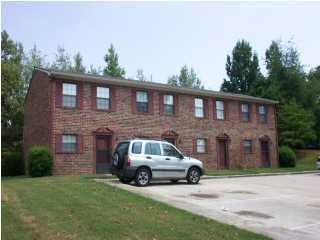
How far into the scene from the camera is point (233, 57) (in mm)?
66562

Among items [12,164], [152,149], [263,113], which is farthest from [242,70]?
[152,149]

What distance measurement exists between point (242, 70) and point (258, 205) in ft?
170

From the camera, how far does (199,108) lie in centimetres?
3167

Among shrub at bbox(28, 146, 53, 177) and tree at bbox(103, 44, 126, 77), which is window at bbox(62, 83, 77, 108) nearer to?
shrub at bbox(28, 146, 53, 177)

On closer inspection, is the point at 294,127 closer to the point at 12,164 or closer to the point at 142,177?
the point at 12,164

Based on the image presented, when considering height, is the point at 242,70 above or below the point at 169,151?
above

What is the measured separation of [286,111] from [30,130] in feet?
91.2

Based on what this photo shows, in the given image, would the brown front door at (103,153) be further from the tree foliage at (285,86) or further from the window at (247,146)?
the tree foliage at (285,86)

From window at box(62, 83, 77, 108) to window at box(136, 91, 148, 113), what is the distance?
4371mm

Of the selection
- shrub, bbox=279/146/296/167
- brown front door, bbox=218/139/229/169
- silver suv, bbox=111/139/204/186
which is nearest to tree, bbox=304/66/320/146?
shrub, bbox=279/146/296/167

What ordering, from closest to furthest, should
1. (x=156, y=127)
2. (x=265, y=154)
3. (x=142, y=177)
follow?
(x=142, y=177) → (x=156, y=127) → (x=265, y=154)

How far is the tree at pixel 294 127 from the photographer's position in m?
45.8

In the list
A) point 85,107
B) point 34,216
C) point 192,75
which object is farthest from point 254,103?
point 192,75

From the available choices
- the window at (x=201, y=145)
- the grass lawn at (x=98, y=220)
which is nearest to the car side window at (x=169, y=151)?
the grass lawn at (x=98, y=220)
